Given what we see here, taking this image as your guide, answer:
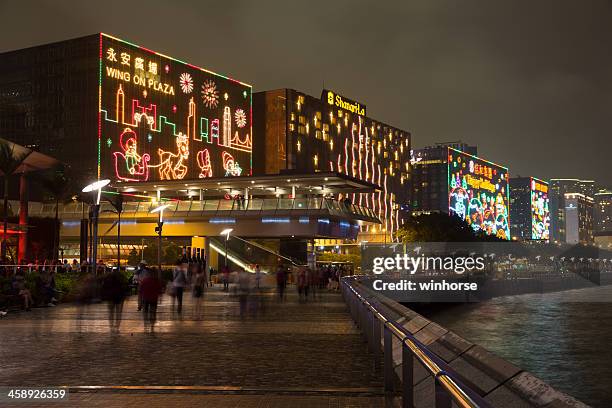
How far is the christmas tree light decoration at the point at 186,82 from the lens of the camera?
119406 mm

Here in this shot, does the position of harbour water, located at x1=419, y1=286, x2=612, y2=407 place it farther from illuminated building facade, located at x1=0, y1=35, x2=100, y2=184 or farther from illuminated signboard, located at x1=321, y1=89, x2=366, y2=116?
illuminated signboard, located at x1=321, y1=89, x2=366, y2=116

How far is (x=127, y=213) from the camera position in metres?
81.9

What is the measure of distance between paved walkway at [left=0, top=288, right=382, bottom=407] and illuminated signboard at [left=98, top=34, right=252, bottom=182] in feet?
280

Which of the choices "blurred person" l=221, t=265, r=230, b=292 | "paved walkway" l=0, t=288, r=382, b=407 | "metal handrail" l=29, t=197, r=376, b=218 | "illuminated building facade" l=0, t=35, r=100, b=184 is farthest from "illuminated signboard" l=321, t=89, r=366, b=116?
"paved walkway" l=0, t=288, r=382, b=407

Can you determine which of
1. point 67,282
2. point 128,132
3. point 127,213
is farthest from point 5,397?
point 128,132

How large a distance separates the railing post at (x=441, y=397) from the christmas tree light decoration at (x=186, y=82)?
117236 millimetres

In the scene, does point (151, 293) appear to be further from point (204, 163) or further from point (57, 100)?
point (204, 163)

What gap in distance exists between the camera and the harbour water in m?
23.4

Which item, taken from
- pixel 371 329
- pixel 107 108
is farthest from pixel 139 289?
pixel 107 108

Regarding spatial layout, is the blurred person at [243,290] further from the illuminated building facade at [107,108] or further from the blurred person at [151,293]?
the illuminated building facade at [107,108]

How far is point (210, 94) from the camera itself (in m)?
126

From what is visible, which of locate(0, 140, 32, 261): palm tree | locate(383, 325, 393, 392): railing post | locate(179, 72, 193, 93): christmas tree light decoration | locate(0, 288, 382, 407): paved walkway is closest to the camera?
locate(0, 288, 382, 407): paved walkway

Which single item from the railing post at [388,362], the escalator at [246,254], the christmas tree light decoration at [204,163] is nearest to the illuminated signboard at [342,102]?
the christmas tree light decoration at [204,163]

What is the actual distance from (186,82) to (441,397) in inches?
4664
